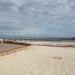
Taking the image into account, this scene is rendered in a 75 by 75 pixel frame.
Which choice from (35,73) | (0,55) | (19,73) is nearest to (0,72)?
(19,73)

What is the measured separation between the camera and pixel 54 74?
6.46 meters

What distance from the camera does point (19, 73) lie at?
6.46m

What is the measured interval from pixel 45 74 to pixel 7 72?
1465mm

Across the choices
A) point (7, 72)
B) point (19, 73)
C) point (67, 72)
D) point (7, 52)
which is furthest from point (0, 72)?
point (7, 52)

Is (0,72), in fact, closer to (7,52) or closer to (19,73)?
(19,73)

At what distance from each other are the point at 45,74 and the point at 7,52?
5522mm

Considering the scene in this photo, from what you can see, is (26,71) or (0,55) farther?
(0,55)

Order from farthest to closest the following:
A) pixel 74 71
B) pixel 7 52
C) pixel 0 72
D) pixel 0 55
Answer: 1. pixel 7 52
2. pixel 0 55
3. pixel 74 71
4. pixel 0 72

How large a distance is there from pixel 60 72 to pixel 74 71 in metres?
0.61

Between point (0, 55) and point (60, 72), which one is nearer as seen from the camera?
point (60, 72)

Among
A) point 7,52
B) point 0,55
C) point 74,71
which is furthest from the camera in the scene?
point 7,52

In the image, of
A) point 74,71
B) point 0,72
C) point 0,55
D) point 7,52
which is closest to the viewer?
point 0,72

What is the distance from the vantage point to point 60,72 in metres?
6.78

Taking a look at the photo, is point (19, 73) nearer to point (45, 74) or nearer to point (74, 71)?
point (45, 74)
